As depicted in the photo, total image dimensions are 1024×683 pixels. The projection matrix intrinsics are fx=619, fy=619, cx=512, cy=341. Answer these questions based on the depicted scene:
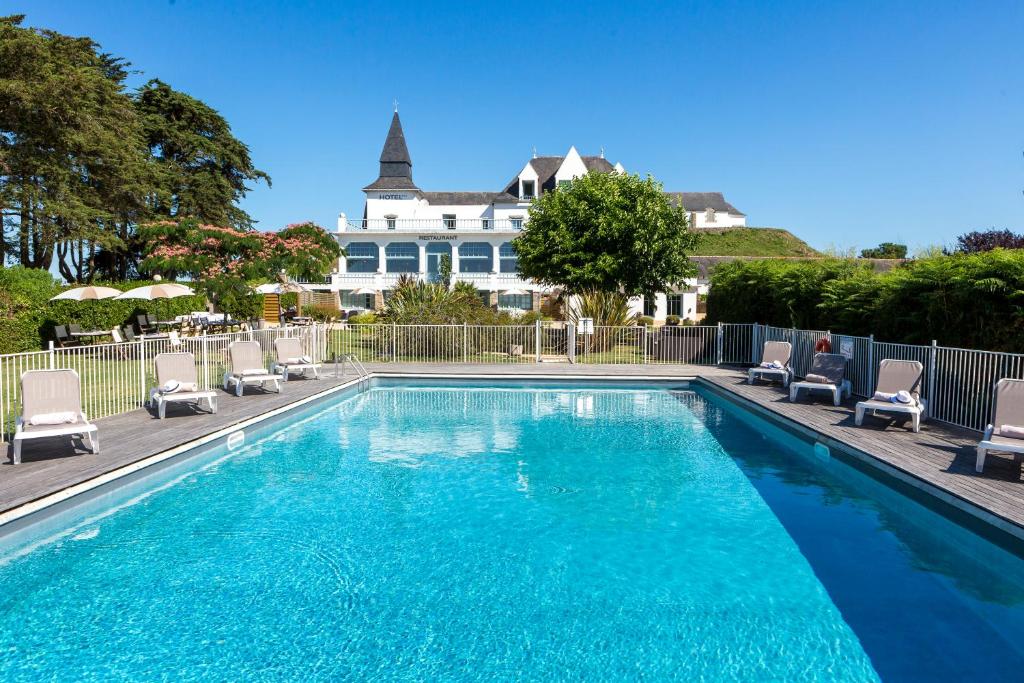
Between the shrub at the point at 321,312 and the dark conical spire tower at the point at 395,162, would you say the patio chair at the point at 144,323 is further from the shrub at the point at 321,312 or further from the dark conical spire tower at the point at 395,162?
the dark conical spire tower at the point at 395,162

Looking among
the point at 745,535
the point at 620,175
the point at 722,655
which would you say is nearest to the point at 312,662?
the point at 722,655

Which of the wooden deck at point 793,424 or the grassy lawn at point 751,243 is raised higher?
the grassy lawn at point 751,243

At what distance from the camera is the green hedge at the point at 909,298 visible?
9.07 m

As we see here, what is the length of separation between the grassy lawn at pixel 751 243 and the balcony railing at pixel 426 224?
92.0ft

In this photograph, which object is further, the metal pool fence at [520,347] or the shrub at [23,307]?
the shrub at [23,307]

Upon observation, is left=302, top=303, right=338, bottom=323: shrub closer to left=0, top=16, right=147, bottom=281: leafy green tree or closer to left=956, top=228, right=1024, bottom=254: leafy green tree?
left=0, top=16, right=147, bottom=281: leafy green tree

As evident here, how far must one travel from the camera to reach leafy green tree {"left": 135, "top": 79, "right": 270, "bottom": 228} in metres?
Answer: 38.2

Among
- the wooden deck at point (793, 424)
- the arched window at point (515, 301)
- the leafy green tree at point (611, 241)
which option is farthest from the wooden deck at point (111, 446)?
the arched window at point (515, 301)

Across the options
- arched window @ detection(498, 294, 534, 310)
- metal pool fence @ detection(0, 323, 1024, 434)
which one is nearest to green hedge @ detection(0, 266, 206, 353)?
metal pool fence @ detection(0, 323, 1024, 434)

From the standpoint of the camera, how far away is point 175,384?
10.0m

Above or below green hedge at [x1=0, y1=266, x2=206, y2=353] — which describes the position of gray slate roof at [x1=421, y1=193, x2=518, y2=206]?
above

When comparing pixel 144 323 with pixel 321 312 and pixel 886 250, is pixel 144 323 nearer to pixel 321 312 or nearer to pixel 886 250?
pixel 321 312

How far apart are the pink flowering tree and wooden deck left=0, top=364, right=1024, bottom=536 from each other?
4.13 meters

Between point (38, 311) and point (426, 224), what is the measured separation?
90.1ft
